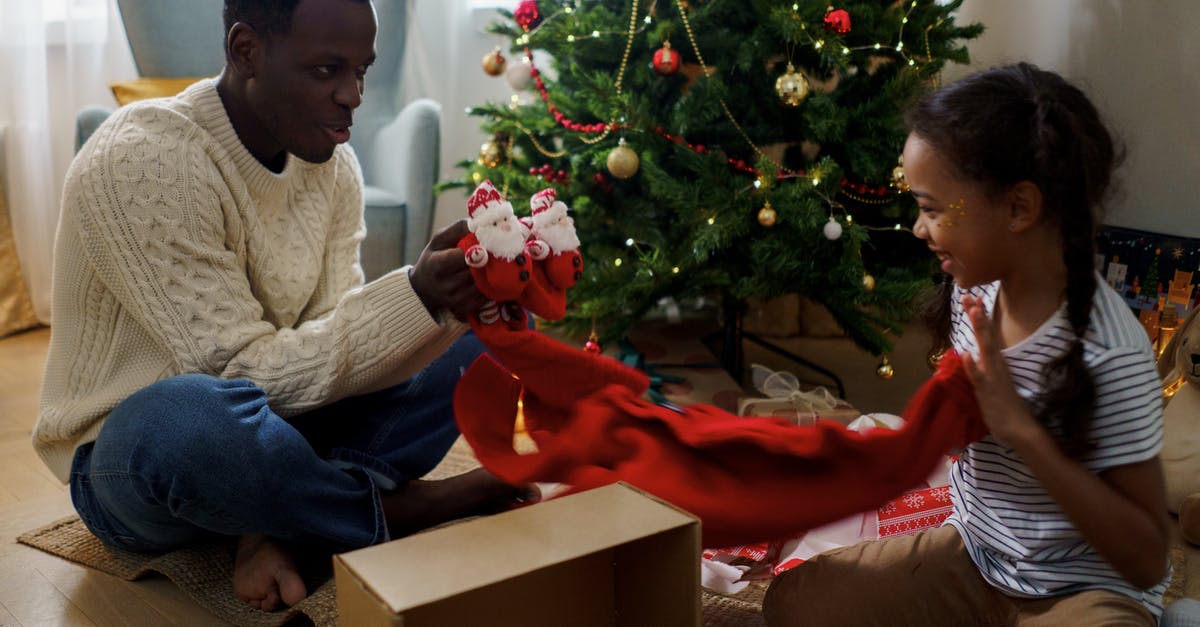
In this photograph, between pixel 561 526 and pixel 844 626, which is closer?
pixel 561 526

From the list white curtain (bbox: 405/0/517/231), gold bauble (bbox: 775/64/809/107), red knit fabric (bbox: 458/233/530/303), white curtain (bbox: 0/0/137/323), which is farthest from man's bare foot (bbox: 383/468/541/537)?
white curtain (bbox: 0/0/137/323)

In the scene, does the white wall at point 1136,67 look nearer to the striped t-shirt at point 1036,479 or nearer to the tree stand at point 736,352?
the tree stand at point 736,352

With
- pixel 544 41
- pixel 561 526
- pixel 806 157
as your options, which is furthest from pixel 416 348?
pixel 806 157

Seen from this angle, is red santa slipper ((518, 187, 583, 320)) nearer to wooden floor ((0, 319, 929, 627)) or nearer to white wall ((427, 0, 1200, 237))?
wooden floor ((0, 319, 929, 627))

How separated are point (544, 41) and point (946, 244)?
1187mm

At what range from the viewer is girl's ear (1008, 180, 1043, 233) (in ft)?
2.95

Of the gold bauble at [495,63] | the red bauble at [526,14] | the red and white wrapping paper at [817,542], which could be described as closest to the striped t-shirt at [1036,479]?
the red and white wrapping paper at [817,542]

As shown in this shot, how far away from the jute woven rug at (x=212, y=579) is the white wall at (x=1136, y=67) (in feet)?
3.44

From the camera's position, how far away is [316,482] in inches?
46.0

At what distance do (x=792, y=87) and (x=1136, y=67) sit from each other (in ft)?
2.57

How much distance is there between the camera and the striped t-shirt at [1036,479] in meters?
0.87

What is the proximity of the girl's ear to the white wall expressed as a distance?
957 mm

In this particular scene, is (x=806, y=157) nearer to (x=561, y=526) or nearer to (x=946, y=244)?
(x=946, y=244)

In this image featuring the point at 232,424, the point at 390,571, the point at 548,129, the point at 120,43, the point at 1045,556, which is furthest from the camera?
the point at 120,43
